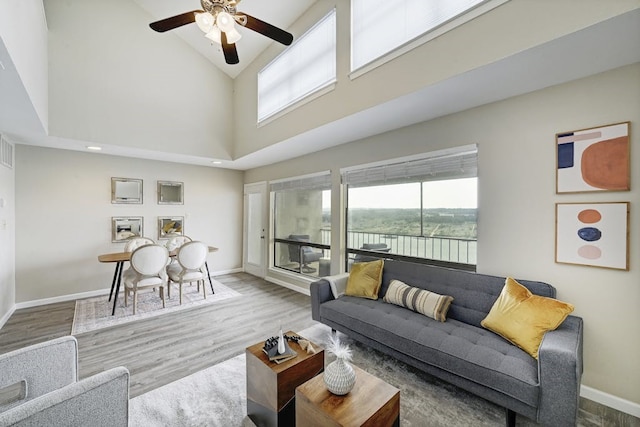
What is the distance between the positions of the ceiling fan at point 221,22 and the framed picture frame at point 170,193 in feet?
11.4

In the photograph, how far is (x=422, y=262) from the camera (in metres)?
3.13

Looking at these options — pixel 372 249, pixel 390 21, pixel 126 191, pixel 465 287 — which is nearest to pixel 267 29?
pixel 390 21

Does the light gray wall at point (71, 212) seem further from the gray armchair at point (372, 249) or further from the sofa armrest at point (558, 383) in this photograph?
the sofa armrest at point (558, 383)

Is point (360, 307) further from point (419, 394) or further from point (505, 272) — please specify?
point (505, 272)

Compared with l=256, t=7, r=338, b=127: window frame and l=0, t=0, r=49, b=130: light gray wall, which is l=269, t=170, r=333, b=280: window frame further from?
l=0, t=0, r=49, b=130: light gray wall

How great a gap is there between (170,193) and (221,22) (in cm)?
401

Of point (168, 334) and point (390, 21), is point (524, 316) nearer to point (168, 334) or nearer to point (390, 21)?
point (390, 21)

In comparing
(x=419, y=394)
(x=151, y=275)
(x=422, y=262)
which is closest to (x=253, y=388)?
(x=419, y=394)

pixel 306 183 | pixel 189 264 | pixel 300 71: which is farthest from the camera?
pixel 306 183

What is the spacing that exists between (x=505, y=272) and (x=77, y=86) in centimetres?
584

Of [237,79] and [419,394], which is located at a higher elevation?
[237,79]

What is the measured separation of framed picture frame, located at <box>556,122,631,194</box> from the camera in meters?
1.92

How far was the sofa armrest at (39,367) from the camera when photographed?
1353 millimetres

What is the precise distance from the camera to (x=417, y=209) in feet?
10.6
